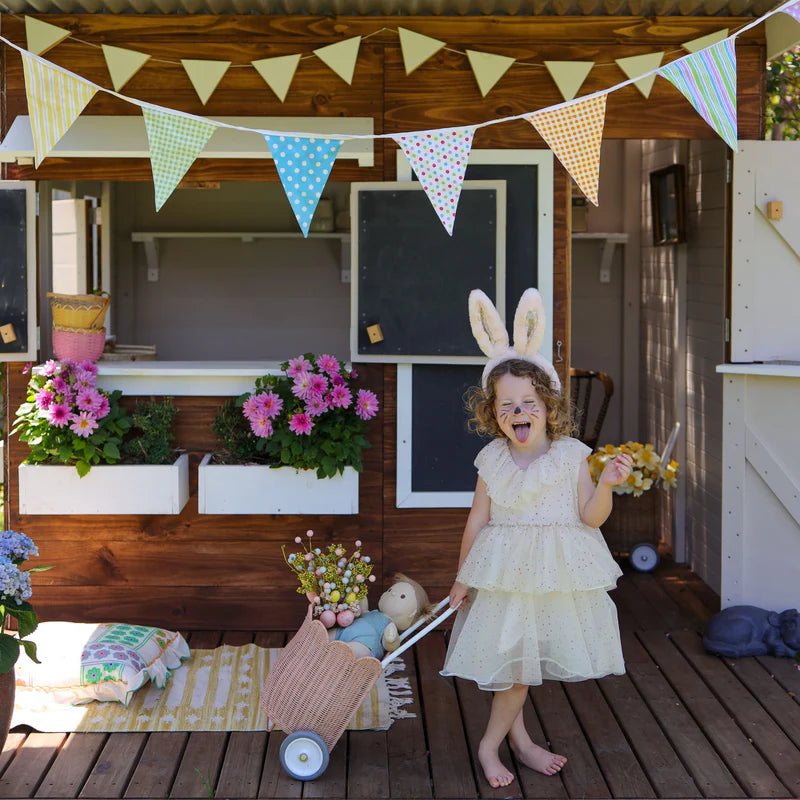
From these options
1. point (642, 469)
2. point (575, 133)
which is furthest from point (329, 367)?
point (642, 469)

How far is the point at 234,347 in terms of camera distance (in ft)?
22.9

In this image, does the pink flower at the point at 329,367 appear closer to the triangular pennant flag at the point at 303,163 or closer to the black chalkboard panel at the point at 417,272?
the black chalkboard panel at the point at 417,272

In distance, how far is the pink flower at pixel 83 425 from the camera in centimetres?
446

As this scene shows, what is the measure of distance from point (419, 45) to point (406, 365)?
4.26 ft

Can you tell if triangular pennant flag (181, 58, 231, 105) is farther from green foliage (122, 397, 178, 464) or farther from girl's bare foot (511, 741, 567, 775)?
girl's bare foot (511, 741, 567, 775)

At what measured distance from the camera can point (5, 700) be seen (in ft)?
10.8

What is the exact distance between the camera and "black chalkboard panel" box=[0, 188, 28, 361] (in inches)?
180

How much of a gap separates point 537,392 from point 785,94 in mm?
3801

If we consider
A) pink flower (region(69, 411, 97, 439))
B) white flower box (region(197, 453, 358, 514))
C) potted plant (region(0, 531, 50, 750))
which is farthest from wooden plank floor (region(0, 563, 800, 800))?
pink flower (region(69, 411, 97, 439))

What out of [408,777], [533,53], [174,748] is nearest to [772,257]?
[533,53]

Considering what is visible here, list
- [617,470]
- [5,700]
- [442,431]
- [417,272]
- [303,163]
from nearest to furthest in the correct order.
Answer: [617,470], [5,700], [303,163], [417,272], [442,431]

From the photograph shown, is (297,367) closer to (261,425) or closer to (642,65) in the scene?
(261,425)

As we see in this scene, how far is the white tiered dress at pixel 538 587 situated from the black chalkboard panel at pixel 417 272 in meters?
1.28

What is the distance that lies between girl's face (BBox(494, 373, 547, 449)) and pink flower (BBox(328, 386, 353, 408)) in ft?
3.91
